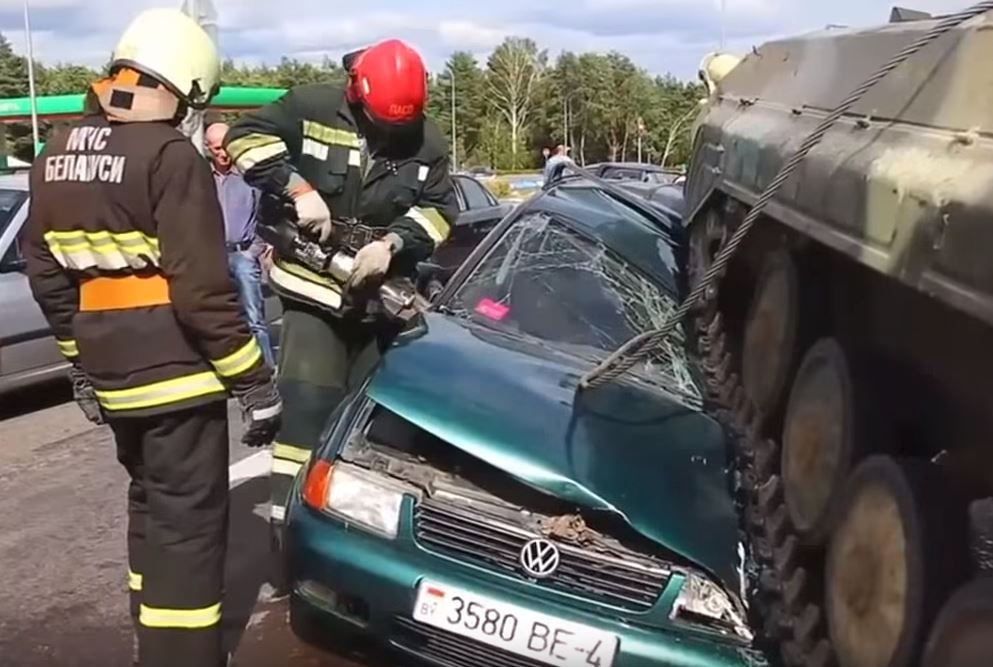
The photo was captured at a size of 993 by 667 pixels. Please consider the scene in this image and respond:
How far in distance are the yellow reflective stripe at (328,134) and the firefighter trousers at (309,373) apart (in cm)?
56

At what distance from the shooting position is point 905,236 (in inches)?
103

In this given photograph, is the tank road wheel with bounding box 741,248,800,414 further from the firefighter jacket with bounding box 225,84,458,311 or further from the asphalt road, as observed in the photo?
the asphalt road

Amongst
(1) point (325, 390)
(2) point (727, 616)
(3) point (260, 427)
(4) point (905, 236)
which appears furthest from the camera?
(1) point (325, 390)

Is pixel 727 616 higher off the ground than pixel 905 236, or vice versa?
pixel 905 236

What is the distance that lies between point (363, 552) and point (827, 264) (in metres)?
1.61

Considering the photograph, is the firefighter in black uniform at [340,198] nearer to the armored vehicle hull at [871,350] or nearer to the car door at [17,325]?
the armored vehicle hull at [871,350]

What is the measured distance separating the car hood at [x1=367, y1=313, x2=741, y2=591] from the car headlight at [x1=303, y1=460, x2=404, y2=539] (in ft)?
0.65

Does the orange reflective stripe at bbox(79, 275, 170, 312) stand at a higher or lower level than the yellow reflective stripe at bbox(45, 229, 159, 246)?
lower

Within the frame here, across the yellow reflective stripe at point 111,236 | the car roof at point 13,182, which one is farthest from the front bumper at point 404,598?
the car roof at point 13,182

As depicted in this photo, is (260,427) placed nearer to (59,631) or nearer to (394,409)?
(394,409)

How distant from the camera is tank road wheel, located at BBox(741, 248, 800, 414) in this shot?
432 centimetres

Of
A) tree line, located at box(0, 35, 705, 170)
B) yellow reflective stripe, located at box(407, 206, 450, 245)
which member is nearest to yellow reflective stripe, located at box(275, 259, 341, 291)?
yellow reflective stripe, located at box(407, 206, 450, 245)

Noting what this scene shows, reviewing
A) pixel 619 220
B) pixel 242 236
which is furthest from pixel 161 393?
pixel 242 236

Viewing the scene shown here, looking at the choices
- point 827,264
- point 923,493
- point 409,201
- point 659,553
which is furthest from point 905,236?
point 409,201
